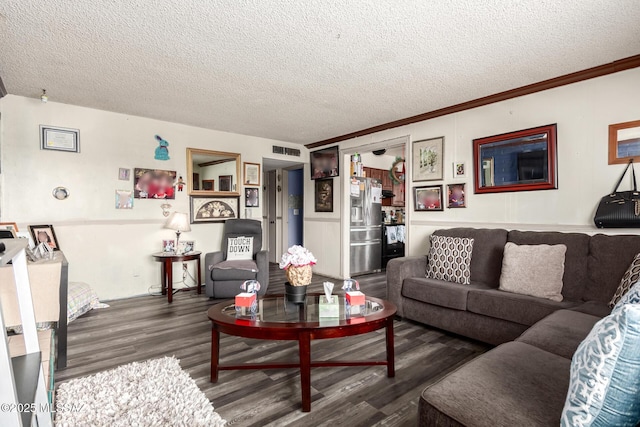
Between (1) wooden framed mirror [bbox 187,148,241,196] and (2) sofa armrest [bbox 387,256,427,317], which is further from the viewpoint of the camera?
(1) wooden framed mirror [bbox 187,148,241,196]

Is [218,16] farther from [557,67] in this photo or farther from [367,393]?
[557,67]

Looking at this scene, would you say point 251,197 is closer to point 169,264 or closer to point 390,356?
point 169,264

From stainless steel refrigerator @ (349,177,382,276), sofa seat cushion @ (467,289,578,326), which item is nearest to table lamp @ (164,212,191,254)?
stainless steel refrigerator @ (349,177,382,276)

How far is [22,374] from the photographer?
1.09 meters

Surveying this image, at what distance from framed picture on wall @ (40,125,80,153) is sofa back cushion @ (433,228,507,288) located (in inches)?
181

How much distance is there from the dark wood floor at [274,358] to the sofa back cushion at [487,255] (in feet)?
2.12

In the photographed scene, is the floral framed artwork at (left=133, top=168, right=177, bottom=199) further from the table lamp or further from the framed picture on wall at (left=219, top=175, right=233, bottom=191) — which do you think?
the framed picture on wall at (left=219, top=175, right=233, bottom=191)

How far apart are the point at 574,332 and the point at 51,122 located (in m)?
5.13

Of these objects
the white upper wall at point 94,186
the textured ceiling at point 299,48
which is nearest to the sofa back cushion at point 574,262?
the textured ceiling at point 299,48

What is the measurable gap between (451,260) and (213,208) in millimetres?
3422

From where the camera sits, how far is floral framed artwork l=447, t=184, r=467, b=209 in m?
3.71

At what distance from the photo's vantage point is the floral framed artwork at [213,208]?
15.6 feet

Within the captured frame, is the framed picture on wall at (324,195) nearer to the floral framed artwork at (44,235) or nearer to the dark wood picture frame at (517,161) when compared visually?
the dark wood picture frame at (517,161)

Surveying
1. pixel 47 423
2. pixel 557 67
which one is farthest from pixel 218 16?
pixel 557 67
